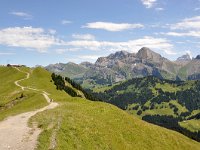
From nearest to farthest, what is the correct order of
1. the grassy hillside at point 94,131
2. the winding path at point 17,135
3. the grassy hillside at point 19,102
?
the winding path at point 17,135 → the grassy hillside at point 94,131 → the grassy hillside at point 19,102

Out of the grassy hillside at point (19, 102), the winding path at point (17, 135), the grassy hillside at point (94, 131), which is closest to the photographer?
the winding path at point (17, 135)

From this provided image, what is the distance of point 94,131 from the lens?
184 feet

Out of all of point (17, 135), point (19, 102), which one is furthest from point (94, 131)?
point (19, 102)

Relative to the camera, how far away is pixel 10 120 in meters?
59.9

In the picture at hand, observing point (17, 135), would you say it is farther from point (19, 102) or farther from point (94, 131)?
point (19, 102)

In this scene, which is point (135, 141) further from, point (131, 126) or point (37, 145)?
point (37, 145)

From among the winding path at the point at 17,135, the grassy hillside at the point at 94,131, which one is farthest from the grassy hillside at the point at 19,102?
the winding path at the point at 17,135

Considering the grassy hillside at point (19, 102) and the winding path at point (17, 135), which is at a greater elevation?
the winding path at point (17, 135)

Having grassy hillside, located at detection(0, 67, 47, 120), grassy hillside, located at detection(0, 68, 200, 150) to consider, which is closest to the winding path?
grassy hillside, located at detection(0, 68, 200, 150)

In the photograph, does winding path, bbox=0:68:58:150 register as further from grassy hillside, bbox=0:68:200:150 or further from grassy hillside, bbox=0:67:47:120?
grassy hillside, bbox=0:67:47:120

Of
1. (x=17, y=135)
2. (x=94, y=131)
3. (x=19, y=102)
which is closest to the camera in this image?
(x=17, y=135)

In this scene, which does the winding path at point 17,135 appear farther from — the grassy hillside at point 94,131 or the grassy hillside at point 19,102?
the grassy hillside at point 19,102

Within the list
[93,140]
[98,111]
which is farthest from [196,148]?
[93,140]

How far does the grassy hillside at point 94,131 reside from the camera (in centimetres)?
4794
